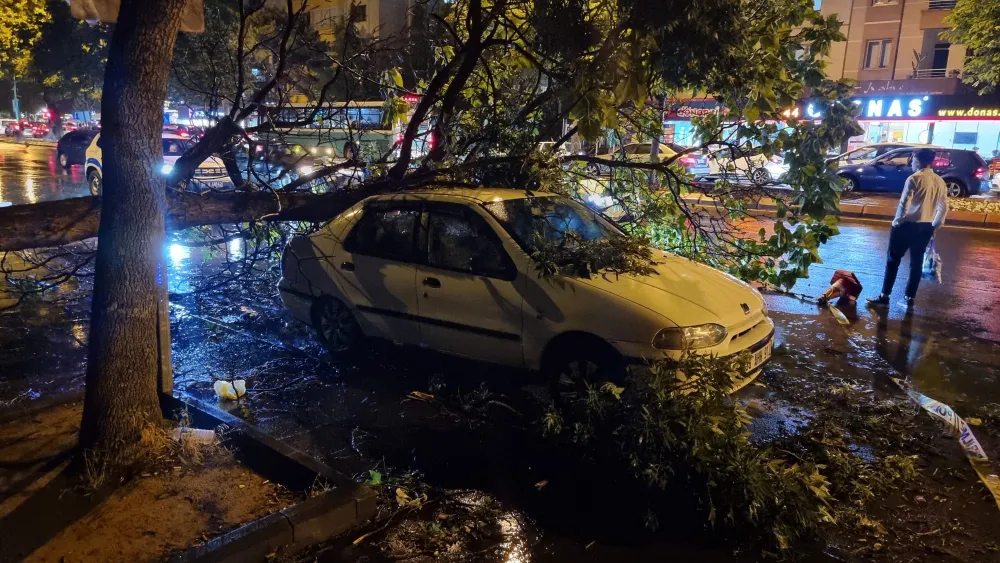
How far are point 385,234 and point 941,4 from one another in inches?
1259

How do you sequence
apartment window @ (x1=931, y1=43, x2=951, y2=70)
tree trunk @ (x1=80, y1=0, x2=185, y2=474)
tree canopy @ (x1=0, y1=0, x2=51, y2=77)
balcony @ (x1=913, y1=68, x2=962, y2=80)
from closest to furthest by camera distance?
tree trunk @ (x1=80, y1=0, x2=185, y2=474), tree canopy @ (x1=0, y1=0, x2=51, y2=77), balcony @ (x1=913, y1=68, x2=962, y2=80), apartment window @ (x1=931, y1=43, x2=951, y2=70)

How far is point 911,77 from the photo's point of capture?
29.0m

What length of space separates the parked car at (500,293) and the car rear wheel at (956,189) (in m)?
18.1

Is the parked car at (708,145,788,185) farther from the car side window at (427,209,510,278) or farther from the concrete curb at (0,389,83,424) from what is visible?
the concrete curb at (0,389,83,424)

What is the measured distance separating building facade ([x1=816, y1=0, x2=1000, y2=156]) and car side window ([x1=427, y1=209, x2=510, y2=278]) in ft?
81.5

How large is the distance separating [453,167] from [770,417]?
3.45m

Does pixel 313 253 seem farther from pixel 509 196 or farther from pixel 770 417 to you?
pixel 770 417

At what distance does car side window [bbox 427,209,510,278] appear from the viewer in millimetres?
5090

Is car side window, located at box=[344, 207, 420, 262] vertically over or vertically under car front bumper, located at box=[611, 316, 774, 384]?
over

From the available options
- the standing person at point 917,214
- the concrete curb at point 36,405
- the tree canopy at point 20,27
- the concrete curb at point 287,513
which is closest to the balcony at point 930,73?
the standing person at point 917,214

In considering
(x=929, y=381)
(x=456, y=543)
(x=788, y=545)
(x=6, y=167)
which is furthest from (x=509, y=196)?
(x=6, y=167)

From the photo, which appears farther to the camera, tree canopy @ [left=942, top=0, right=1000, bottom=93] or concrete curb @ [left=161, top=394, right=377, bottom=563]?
tree canopy @ [left=942, top=0, right=1000, bottom=93]

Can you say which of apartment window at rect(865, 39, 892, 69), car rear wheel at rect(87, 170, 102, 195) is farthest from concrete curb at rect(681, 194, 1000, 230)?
apartment window at rect(865, 39, 892, 69)

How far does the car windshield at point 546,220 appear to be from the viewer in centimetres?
521
